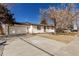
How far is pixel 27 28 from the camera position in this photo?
4.05 m

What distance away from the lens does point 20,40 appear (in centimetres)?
402

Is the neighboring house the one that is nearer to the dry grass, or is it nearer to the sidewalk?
the dry grass

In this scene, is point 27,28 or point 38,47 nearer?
point 38,47

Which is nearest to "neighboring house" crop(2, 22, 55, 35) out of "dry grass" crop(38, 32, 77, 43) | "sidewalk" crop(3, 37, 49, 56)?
"dry grass" crop(38, 32, 77, 43)

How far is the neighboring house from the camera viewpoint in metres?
4.01

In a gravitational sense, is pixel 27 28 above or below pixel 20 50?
above

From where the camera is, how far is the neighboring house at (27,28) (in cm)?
401

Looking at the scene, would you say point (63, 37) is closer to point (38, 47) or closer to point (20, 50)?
point (38, 47)

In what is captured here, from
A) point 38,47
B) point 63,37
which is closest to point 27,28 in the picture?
point 38,47

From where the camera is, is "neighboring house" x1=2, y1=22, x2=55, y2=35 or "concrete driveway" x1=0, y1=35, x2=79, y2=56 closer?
"concrete driveway" x1=0, y1=35, x2=79, y2=56

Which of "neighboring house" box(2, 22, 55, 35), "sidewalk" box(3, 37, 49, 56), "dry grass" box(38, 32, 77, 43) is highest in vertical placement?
"neighboring house" box(2, 22, 55, 35)

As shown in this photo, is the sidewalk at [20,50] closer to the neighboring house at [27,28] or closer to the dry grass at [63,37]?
the neighboring house at [27,28]

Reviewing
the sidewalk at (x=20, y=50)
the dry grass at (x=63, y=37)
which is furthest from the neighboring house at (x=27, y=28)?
the sidewalk at (x=20, y=50)

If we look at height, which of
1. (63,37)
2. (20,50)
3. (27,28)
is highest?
(27,28)
